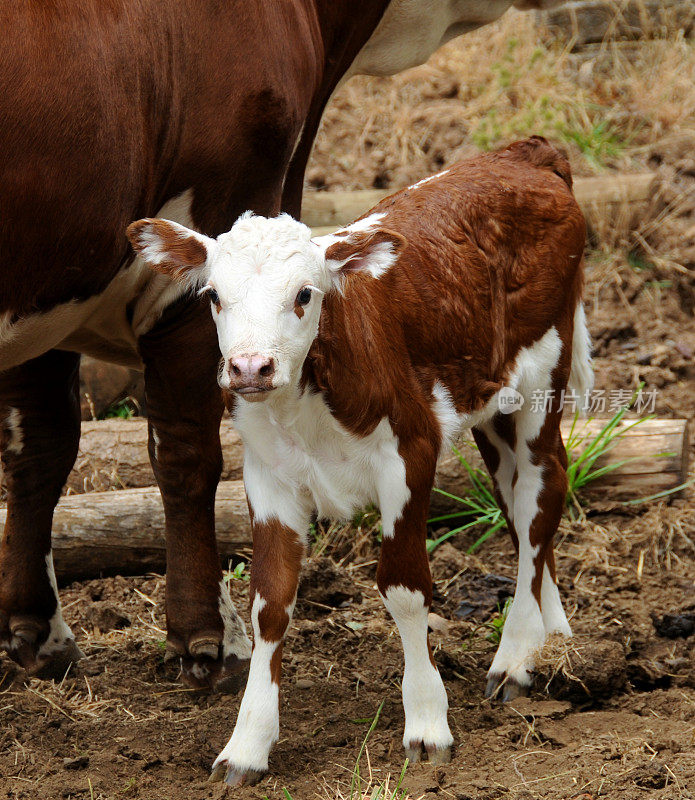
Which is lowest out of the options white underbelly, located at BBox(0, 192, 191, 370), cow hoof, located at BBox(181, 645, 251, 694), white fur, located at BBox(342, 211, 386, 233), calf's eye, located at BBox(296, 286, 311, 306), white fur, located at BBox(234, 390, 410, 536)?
cow hoof, located at BBox(181, 645, 251, 694)

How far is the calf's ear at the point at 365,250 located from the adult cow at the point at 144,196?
61 centimetres

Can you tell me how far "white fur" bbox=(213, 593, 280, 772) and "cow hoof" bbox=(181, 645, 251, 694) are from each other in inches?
25.7

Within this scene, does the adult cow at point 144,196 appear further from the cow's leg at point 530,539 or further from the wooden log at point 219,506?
the cow's leg at point 530,539

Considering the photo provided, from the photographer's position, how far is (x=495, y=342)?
3.99 meters

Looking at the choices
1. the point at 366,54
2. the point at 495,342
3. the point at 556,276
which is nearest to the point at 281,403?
the point at 495,342

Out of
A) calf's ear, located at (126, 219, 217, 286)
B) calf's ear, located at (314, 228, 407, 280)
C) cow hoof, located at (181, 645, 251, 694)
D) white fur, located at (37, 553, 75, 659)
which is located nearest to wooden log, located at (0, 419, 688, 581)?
white fur, located at (37, 553, 75, 659)

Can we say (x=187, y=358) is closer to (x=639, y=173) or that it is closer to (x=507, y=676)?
(x=507, y=676)

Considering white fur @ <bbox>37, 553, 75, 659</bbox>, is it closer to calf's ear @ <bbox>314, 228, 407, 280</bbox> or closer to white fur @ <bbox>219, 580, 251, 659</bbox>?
white fur @ <bbox>219, 580, 251, 659</bbox>

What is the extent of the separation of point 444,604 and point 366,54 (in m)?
2.31

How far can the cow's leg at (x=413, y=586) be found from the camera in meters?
3.48

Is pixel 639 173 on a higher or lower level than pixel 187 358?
lower

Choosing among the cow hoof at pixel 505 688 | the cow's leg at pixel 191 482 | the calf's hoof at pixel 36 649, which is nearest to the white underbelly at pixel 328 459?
the cow's leg at pixel 191 482

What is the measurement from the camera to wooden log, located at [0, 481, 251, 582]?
4812mm

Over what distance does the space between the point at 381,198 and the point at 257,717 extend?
4561 millimetres
